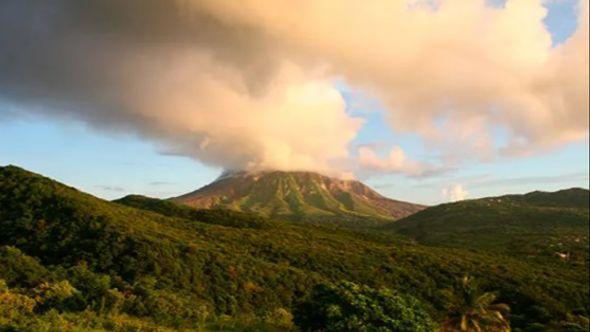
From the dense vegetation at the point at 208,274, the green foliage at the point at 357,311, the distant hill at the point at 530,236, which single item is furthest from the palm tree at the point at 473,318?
the distant hill at the point at 530,236

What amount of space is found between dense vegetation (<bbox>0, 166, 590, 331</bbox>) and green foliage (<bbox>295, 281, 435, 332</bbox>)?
0.43 feet

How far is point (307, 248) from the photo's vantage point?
80.9 meters

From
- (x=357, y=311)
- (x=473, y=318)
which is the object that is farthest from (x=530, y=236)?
(x=357, y=311)

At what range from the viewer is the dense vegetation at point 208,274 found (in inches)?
1221

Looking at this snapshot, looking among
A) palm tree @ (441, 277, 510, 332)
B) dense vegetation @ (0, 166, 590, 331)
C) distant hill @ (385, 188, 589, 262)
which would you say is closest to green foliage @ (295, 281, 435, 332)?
dense vegetation @ (0, 166, 590, 331)

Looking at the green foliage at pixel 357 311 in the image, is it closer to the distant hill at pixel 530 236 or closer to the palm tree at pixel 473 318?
the palm tree at pixel 473 318

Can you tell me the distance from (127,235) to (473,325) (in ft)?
146

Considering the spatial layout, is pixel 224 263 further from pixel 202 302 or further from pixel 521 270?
pixel 521 270

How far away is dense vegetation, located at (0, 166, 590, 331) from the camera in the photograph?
102 ft

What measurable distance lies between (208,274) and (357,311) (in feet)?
107

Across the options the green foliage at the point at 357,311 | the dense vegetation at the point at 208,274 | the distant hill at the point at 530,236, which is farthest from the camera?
the distant hill at the point at 530,236

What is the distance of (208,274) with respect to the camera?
58031 mm

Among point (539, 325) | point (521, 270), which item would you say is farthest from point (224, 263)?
point (521, 270)

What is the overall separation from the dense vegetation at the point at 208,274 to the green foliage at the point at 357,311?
5.2 inches
